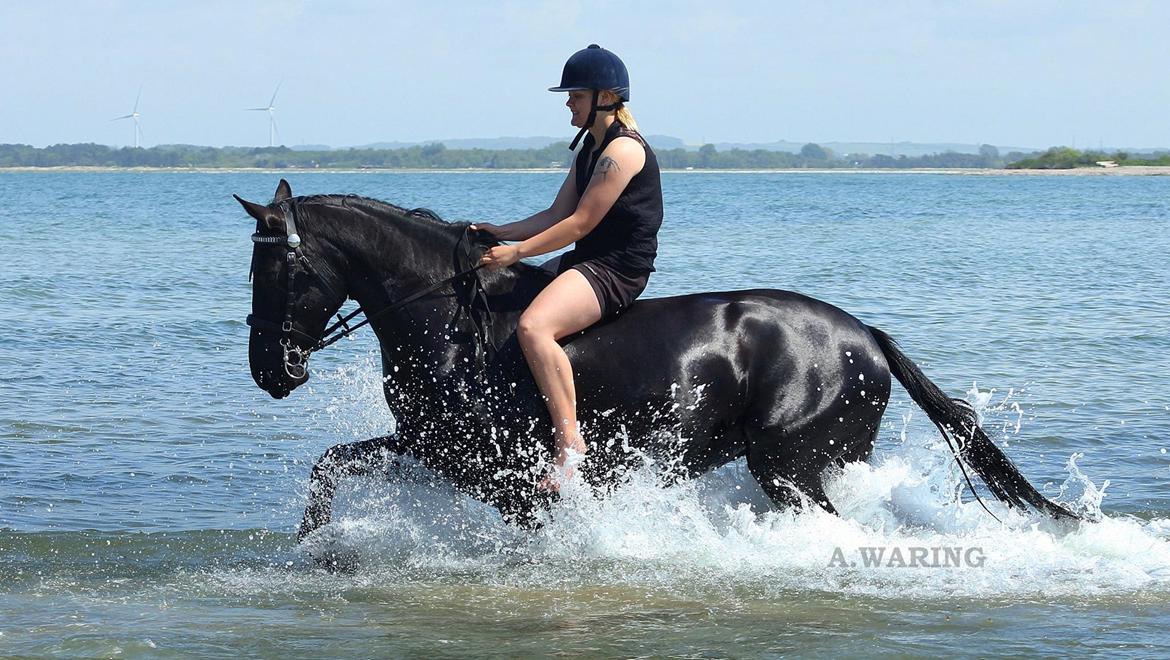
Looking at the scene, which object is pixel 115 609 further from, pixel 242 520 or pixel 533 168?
pixel 533 168

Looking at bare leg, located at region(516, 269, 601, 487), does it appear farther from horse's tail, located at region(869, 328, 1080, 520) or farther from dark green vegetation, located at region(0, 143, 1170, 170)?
dark green vegetation, located at region(0, 143, 1170, 170)

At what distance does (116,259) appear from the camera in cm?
2784

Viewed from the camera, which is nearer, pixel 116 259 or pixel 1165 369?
pixel 1165 369

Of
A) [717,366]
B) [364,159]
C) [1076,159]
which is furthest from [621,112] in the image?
[364,159]

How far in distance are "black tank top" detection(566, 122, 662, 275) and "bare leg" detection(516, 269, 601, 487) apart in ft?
0.75

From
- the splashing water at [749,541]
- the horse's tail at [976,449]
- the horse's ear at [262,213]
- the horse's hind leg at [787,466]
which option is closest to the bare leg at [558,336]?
the splashing water at [749,541]

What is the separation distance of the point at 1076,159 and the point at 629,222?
148412 millimetres

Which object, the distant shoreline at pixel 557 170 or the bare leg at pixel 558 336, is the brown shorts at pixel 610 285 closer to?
the bare leg at pixel 558 336

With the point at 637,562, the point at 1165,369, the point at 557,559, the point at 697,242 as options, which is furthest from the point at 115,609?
the point at 697,242

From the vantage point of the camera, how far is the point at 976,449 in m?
6.99

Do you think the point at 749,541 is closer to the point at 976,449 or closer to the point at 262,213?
the point at 976,449

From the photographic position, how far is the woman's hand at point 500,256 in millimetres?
6336

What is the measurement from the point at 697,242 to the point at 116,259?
14034mm

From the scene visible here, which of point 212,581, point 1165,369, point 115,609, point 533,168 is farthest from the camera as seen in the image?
point 533,168
